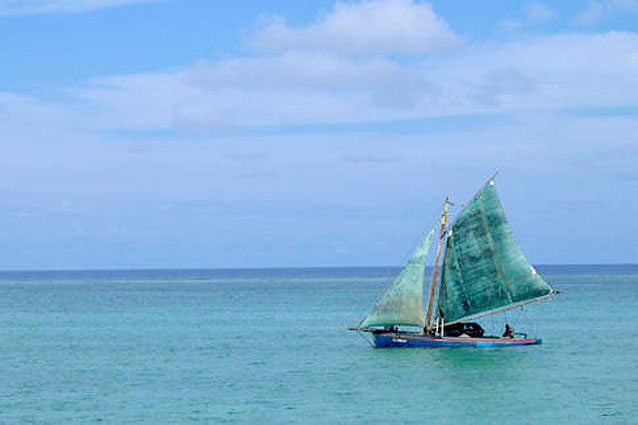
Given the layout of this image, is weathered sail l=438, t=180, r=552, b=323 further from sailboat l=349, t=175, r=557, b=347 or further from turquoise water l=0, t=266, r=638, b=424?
turquoise water l=0, t=266, r=638, b=424

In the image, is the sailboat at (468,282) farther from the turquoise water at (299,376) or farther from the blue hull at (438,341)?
the turquoise water at (299,376)

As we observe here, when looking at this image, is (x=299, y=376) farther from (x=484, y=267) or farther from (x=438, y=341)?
(x=484, y=267)

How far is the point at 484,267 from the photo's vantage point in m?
66.6

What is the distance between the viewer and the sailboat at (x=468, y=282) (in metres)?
65.8

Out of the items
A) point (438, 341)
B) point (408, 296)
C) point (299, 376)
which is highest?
point (408, 296)

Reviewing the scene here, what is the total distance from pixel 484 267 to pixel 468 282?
1475 millimetres

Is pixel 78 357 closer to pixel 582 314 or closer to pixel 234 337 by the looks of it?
pixel 234 337

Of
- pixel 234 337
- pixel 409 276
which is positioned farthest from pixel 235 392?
pixel 234 337

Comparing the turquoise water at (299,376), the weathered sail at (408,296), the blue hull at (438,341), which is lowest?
the turquoise water at (299,376)

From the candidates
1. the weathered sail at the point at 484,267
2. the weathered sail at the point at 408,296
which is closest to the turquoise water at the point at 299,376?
the weathered sail at the point at 408,296

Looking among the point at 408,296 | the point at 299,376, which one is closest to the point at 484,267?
the point at 408,296

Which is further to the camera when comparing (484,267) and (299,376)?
(484,267)

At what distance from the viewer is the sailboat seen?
2589 inches

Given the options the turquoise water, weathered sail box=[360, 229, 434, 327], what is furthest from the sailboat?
the turquoise water
